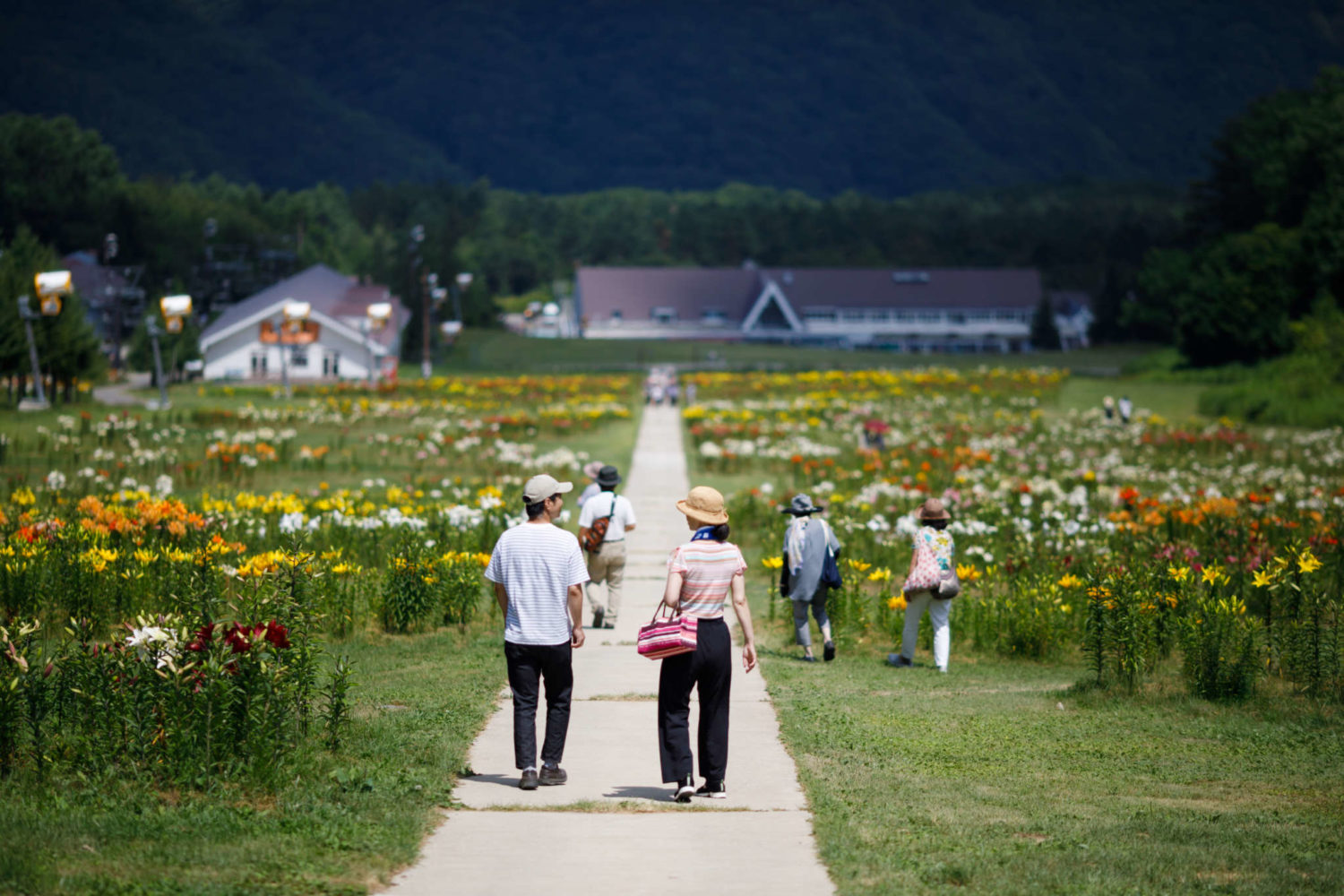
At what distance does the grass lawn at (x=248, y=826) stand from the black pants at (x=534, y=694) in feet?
1.51

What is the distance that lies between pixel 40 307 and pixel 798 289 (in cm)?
8263

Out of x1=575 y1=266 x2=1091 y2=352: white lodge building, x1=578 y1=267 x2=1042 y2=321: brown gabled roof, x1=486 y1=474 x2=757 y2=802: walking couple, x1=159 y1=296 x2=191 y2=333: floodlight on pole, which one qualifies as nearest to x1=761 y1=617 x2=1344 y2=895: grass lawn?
x1=486 y1=474 x2=757 y2=802: walking couple

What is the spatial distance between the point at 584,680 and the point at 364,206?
17118 cm

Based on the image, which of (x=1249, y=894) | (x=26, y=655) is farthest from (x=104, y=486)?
(x=1249, y=894)

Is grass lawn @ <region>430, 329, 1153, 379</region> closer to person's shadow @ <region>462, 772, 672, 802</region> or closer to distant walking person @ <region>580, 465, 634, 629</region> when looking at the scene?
distant walking person @ <region>580, 465, 634, 629</region>

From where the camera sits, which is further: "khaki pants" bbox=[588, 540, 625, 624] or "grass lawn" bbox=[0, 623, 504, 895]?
"khaki pants" bbox=[588, 540, 625, 624]

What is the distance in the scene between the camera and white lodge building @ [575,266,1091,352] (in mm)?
119625

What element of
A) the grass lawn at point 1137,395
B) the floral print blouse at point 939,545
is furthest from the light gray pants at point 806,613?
the grass lawn at point 1137,395

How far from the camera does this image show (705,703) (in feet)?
26.8

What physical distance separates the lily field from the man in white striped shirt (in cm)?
61

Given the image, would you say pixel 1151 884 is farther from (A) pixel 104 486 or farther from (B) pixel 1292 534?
(A) pixel 104 486

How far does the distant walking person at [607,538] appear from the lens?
13.8 m

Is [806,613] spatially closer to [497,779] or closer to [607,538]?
[607,538]

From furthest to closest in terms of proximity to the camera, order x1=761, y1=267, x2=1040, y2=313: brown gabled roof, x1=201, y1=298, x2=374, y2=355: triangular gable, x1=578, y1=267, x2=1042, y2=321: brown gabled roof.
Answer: x1=761, y1=267, x2=1040, y2=313: brown gabled roof, x1=578, y1=267, x2=1042, y2=321: brown gabled roof, x1=201, y1=298, x2=374, y2=355: triangular gable
